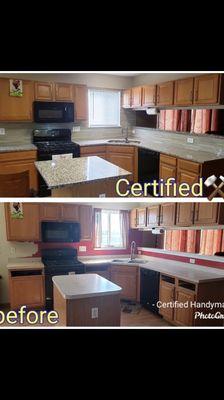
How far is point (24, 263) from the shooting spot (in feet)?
6.64

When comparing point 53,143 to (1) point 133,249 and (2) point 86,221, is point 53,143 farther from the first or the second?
(1) point 133,249

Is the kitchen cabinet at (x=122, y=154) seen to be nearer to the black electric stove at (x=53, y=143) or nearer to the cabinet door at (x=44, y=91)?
the black electric stove at (x=53, y=143)

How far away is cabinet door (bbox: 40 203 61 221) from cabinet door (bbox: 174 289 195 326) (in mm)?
786

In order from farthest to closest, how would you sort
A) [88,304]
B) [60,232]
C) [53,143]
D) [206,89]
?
[53,143]
[206,89]
[60,232]
[88,304]

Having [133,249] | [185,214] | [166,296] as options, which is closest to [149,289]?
[166,296]

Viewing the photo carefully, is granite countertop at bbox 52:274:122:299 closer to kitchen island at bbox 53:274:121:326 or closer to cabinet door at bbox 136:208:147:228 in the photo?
kitchen island at bbox 53:274:121:326

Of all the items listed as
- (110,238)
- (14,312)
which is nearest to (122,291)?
(110,238)

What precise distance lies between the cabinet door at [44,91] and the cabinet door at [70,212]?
5.96ft

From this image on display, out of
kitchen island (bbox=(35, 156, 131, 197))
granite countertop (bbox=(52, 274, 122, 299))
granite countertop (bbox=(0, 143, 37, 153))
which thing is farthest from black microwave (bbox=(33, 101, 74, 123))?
granite countertop (bbox=(52, 274, 122, 299))

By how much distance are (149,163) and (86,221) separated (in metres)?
1.33

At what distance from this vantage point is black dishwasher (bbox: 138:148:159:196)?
8.97 feet

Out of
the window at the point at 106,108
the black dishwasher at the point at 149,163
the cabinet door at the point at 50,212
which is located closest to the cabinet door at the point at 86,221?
the cabinet door at the point at 50,212

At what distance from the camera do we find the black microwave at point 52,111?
3230 mm

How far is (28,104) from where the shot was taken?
321 centimetres
